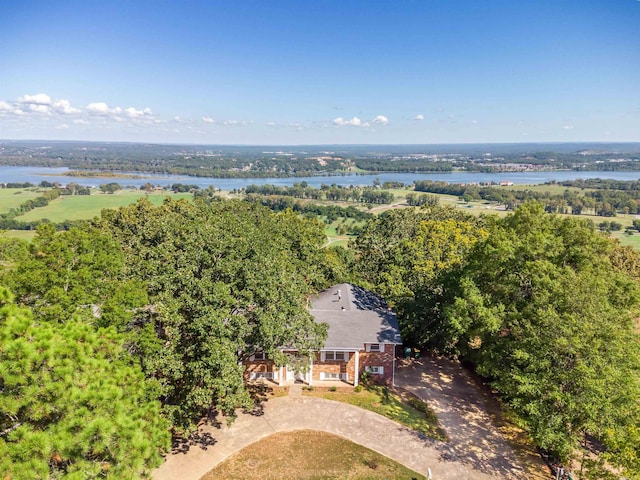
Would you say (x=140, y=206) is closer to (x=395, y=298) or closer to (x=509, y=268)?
(x=395, y=298)

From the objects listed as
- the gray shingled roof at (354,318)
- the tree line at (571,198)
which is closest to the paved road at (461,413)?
the gray shingled roof at (354,318)

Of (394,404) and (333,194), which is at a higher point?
(333,194)

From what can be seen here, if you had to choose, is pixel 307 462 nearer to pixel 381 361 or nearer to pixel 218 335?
pixel 218 335

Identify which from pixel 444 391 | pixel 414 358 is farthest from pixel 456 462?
pixel 414 358

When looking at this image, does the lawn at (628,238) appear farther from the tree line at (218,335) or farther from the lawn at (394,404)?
the lawn at (394,404)

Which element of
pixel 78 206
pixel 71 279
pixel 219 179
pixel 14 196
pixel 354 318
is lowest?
pixel 354 318

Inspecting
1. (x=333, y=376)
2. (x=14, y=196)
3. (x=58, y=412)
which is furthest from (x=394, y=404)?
(x=14, y=196)

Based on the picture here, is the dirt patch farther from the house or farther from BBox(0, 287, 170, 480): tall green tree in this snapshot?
BBox(0, 287, 170, 480): tall green tree
